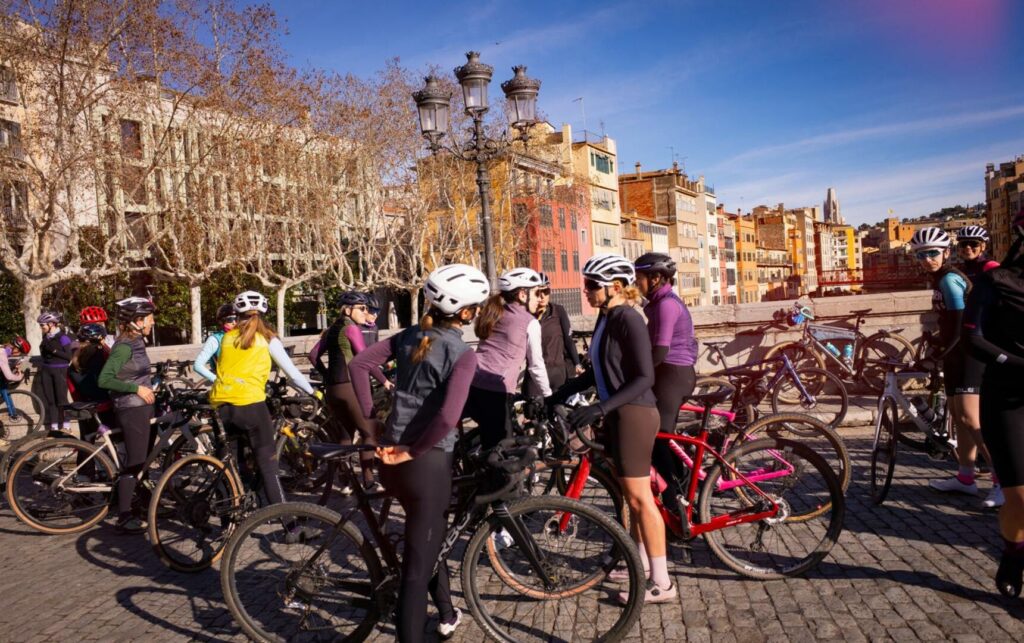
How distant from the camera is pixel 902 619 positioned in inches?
159

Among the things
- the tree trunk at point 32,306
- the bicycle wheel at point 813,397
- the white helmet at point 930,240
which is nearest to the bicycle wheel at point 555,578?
the white helmet at point 930,240

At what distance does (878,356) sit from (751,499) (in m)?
7.38

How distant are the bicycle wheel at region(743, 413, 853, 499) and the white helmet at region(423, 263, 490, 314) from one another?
2.29 m

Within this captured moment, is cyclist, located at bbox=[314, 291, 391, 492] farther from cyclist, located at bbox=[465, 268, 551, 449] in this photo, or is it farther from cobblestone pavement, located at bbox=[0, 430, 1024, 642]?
cobblestone pavement, located at bbox=[0, 430, 1024, 642]

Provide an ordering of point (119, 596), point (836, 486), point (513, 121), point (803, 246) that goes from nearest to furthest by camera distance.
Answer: point (836, 486), point (119, 596), point (513, 121), point (803, 246)

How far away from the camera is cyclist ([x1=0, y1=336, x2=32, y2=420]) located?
11844 millimetres

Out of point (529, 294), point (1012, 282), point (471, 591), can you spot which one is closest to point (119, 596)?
point (471, 591)

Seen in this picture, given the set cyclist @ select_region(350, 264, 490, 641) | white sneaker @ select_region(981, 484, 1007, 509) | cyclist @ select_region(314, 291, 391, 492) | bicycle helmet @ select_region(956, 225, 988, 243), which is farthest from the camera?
cyclist @ select_region(314, 291, 391, 492)

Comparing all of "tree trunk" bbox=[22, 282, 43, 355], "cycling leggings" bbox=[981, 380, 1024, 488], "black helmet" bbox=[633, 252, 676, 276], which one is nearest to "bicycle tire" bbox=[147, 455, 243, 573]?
"black helmet" bbox=[633, 252, 676, 276]

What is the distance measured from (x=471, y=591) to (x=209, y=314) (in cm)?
3762

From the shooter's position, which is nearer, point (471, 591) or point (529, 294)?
point (471, 591)

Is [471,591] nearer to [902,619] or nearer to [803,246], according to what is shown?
[902,619]

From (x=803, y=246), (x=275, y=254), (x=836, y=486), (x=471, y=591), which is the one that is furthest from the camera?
(x=803, y=246)

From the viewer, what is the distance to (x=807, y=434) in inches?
200
